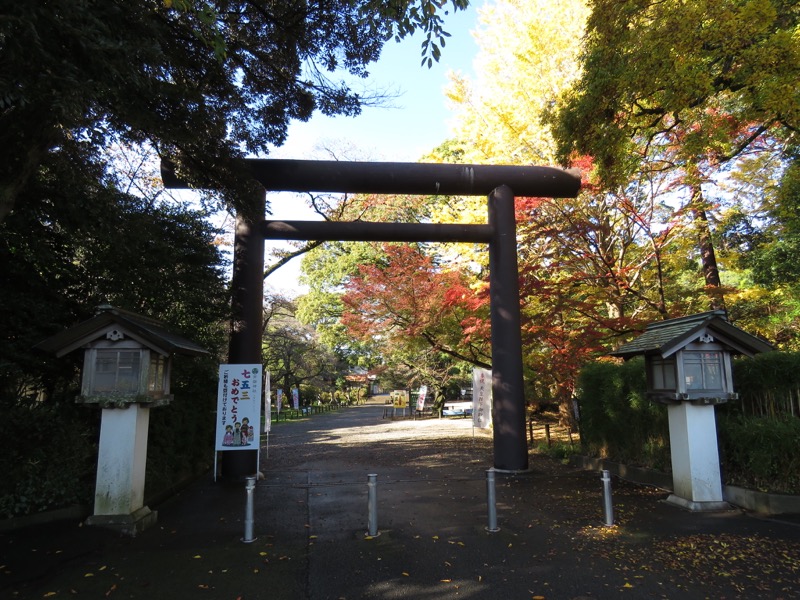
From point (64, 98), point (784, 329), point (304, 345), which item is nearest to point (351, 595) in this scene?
point (64, 98)

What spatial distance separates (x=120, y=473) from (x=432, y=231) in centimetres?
705

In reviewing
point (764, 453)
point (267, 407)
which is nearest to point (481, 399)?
point (267, 407)

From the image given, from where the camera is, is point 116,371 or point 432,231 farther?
point 432,231

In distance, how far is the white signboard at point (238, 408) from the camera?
337 inches

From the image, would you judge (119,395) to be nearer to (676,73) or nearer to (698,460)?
(698,460)

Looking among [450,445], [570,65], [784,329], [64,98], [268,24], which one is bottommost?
[450,445]

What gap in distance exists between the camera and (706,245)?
13.6m

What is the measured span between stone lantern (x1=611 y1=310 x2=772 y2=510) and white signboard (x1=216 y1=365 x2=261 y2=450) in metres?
6.81

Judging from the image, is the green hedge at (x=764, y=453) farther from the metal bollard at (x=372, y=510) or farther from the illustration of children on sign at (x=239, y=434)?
the illustration of children on sign at (x=239, y=434)

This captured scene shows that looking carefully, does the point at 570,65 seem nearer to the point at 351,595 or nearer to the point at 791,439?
the point at 791,439

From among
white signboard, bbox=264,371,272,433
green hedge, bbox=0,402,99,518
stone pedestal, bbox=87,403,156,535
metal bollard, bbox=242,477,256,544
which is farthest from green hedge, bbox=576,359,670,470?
green hedge, bbox=0,402,99,518

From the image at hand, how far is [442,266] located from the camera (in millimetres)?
15906

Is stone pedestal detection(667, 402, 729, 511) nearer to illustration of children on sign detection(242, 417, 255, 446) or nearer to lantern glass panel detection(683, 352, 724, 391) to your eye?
lantern glass panel detection(683, 352, 724, 391)

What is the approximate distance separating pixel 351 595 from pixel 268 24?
8.10 metres
